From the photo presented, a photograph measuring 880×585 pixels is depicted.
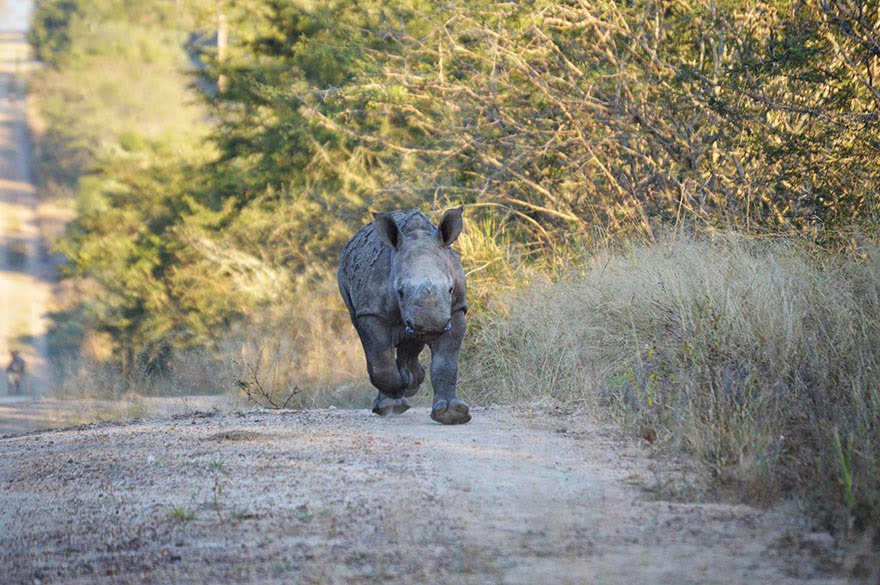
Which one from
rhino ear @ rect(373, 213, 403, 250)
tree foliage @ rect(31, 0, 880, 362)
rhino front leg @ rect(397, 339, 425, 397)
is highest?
tree foliage @ rect(31, 0, 880, 362)

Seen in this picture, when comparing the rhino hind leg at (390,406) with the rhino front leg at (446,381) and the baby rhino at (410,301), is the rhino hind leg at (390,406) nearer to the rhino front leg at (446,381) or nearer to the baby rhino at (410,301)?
the baby rhino at (410,301)

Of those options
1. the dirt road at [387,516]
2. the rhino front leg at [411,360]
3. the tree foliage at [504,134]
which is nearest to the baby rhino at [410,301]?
the rhino front leg at [411,360]

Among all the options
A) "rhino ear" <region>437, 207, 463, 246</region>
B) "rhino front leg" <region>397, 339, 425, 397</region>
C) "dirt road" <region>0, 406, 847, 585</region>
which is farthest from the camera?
"rhino front leg" <region>397, 339, 425, 397</region>

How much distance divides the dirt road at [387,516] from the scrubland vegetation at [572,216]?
0.43 meters

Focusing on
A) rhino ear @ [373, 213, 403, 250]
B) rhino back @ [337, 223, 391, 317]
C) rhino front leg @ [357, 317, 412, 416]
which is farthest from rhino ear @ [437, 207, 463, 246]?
rhino front leg @ [357, 317, 412, 416]

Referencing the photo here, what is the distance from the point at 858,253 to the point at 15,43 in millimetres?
89777

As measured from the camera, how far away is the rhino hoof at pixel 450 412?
7.45 metres

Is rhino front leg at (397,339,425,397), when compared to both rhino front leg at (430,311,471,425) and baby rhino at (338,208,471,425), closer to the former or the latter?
baby rhino at (338,208,471,425)

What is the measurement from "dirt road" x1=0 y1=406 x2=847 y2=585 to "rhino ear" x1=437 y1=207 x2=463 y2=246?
1400mm

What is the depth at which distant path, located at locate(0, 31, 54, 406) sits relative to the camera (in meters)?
36.9

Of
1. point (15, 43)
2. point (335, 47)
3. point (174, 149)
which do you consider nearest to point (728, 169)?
point (335, 47)

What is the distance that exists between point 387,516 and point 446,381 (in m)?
2.88

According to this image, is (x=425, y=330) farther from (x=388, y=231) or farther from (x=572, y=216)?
(x=572, y=216)

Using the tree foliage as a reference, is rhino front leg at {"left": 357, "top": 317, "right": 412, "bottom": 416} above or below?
below
